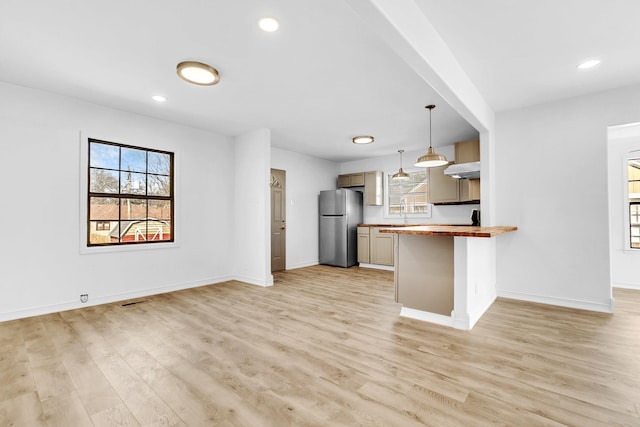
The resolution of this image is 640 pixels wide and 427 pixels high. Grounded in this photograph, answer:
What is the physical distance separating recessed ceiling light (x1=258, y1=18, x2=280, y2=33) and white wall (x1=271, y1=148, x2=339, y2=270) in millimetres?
3903

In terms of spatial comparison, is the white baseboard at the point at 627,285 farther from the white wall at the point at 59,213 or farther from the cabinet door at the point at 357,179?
the white wall at the point at 59,213

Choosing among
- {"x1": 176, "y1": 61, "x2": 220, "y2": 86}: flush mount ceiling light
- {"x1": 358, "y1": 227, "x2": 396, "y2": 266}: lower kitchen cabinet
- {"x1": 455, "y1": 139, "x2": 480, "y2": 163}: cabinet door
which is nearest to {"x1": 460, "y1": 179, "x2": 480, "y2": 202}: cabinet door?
{"x1": 455, "y1": 139, "x2": 480, "y2": 163}: cabinet door

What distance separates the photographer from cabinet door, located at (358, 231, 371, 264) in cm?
667

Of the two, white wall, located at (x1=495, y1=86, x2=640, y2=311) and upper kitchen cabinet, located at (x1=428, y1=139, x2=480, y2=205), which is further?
upper kitchen cabinet, located at (x1=428, y1=139, x2=480, y2=205)

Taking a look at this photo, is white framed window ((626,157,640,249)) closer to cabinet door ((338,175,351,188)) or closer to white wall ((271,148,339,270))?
cabinet door ((338,175,351,188))

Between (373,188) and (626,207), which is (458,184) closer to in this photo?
(373,188)

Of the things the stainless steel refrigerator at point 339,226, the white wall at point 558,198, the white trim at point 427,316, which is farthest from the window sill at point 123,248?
the white wall at point 558,198

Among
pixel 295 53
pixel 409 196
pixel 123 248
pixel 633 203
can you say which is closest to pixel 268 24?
pixel 295 53

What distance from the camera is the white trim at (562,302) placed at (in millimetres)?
3351

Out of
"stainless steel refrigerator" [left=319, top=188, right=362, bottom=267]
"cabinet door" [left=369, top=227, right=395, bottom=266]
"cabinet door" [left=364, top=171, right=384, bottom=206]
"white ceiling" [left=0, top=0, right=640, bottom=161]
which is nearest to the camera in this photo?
"white ceiling" [left=0, top=0, right=640, bottom=161]

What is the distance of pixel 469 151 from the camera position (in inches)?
189

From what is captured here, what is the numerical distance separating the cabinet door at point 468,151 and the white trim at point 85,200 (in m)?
4.60

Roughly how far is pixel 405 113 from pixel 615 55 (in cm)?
210

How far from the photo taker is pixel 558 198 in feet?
12.0
